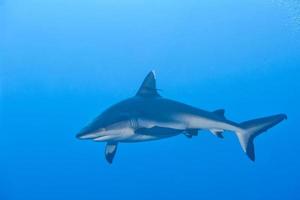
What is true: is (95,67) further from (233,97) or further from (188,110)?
(188,110)

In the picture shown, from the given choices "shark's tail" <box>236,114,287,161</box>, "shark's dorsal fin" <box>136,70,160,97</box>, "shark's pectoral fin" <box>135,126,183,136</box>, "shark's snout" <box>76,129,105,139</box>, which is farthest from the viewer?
"shark's dorsal fin" <box>136,70,160,97</box>

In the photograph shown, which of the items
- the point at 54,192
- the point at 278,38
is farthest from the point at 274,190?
the point at 54,192

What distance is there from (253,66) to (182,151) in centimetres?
1128

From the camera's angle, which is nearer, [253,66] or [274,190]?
[274,190]

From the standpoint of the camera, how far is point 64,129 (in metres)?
45.0

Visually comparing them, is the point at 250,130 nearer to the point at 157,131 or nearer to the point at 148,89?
the point at 157,131

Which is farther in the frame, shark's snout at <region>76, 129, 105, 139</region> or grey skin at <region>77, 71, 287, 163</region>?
grey skin at <region>77, 71, 287, 163</region>

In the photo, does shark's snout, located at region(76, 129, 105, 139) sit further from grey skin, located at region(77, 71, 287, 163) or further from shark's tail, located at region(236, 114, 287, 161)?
shark's tail, located at region(236, 114, 287, 161)

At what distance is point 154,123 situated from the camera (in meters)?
6.62

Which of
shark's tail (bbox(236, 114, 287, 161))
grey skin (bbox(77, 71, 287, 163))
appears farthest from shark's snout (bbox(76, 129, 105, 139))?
shark's tail (bbox(236, 114, 287, 161))

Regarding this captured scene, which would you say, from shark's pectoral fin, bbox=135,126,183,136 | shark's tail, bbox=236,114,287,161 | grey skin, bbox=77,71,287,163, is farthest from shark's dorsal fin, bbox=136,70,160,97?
shark's tail, bbox=236,114,287,161

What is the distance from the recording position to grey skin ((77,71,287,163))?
636 cm

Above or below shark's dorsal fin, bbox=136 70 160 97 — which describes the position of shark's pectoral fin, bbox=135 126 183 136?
below

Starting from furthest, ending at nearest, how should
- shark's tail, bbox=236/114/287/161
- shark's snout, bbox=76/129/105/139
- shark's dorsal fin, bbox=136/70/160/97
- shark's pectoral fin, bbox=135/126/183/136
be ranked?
shark's dorsal fin, bbox=136/70/160/97
shark's tail, bbox=236/114/287/161
shark's pectoral fin, bbox=135/126/183/136
shark's snout, bbox=76/129/105/139
